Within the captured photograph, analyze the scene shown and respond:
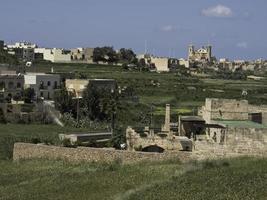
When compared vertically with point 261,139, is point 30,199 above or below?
below

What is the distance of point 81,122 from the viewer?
194 ft

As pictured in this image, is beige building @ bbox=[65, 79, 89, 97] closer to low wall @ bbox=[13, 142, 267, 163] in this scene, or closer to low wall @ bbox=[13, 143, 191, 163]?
low wall @ bbox=[13, 143, 191, 163]

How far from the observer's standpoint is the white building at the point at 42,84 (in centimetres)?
6975

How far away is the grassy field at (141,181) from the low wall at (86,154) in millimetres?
566

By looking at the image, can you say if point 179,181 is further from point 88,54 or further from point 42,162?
point 88,54

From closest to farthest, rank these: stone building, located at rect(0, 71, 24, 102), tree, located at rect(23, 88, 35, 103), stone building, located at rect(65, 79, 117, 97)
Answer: stone building, located at rect(0, 71, 24, 102)
tree, located at rect(23, 88, 35, 103)
stone building, located at rect(65, 79, 117, 97)

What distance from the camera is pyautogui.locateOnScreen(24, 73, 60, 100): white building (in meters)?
69.8

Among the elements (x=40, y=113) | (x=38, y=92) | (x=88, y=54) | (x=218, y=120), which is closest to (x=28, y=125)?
(x=40, y=113)

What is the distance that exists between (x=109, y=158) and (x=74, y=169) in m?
2.01

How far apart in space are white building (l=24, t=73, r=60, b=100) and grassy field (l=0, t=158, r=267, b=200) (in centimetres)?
4254

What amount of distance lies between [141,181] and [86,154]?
291 inches

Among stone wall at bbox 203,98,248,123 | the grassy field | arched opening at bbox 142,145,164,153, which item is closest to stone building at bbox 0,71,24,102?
arched opening at bbox 142,145,164,153

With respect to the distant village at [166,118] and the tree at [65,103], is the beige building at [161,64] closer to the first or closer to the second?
the distant village at [166,118]

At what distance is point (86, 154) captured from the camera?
2812 centimetres
